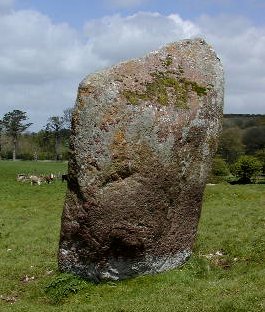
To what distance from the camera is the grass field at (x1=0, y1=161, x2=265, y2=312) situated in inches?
411

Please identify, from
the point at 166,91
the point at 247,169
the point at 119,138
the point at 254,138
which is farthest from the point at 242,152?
the point at 119,138

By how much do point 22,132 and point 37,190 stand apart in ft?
305

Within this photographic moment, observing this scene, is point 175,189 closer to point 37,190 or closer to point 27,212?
point 27,212

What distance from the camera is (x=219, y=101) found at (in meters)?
12.7

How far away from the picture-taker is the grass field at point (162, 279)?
10430mm

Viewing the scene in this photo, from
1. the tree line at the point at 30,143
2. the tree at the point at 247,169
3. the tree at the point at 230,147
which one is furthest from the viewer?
the tree line at the point at 30,143

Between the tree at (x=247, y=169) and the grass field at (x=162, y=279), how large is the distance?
1037 inches

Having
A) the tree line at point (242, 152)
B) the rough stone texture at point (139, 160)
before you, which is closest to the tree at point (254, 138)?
the tree line at point (242, 152)

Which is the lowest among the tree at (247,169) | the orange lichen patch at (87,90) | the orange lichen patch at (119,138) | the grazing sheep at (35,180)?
the grazing sheep at (35,180)

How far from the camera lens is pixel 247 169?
1896 inches

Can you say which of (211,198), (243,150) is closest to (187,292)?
(211,198)

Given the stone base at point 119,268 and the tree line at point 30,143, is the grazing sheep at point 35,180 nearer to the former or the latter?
the stone base at point 119,268

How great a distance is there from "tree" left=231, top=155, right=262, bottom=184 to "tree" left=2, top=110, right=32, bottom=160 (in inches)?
3216

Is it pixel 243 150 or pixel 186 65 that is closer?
pixel 186 65
